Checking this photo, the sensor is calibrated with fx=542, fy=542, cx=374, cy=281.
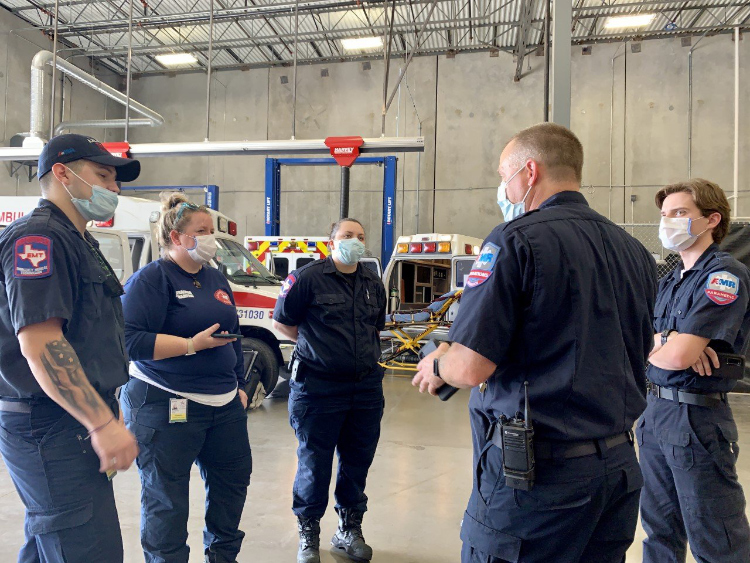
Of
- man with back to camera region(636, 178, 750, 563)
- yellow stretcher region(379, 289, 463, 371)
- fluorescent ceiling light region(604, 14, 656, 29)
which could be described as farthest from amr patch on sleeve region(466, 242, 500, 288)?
fluorescent ceiling light region(604, 14, 656, 29)

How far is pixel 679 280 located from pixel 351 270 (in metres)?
1.66

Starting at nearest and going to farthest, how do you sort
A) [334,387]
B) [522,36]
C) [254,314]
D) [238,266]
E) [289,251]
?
[334,387] → [254,314] → [238,266] → [289,251] → [522,36]

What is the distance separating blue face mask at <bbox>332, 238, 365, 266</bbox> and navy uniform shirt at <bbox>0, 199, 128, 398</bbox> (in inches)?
56.1

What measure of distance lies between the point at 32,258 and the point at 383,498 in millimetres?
2997

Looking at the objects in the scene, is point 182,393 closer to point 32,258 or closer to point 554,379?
point 32,258

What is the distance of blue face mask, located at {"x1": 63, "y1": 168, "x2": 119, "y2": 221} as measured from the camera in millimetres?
1853

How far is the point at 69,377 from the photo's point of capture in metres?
1.58

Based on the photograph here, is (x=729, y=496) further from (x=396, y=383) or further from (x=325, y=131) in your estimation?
(x=325, y=131)

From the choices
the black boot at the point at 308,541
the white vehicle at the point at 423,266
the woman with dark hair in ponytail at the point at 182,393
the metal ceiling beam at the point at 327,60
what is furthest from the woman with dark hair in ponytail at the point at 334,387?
the metal ceiling beam at the point at 327,60

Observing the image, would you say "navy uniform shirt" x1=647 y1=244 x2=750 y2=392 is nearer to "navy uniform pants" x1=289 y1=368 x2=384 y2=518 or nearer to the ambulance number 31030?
"navy uniform pants" x1=289 y1=368 x2=384 y2=518

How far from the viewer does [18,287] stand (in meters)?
1.56

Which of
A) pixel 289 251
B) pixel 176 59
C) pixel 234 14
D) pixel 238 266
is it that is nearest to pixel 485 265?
pixel 238 266

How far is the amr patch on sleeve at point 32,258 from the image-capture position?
5.16 feet

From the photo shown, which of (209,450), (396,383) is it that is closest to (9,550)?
(209,450)
